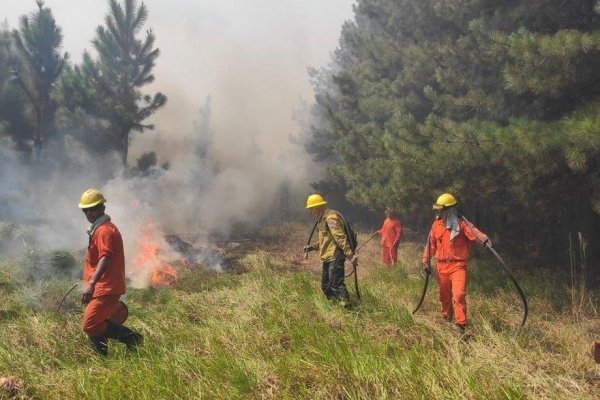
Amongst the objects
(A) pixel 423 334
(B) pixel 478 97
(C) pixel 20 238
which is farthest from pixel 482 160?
(C) pixel 20 238

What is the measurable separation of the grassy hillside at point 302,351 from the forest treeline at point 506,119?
1.97 metres

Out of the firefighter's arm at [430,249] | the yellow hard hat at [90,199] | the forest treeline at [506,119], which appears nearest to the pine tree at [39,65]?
the forest treeline at [506,119]

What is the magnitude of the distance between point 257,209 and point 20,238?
1230cm

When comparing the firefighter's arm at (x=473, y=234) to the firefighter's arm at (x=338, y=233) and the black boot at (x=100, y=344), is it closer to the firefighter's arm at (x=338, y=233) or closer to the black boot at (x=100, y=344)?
the firefighter's arm at (x=338, y=233)

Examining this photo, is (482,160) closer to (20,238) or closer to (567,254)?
(567,254)

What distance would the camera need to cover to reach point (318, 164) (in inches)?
877

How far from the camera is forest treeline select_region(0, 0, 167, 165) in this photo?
17500 millimetres

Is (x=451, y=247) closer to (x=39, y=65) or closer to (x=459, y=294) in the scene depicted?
(x=459, y=294)

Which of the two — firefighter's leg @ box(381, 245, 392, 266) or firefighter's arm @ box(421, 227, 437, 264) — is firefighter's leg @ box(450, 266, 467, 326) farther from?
firefighter's leg @ box(381, 245, 392, 266)

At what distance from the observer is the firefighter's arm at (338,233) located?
16.3ft

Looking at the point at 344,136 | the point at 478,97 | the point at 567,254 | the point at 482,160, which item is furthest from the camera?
the point at 344,136

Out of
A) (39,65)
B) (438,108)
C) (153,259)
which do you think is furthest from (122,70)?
(438,108)

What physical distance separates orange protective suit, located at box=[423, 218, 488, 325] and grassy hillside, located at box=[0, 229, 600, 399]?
0.30m

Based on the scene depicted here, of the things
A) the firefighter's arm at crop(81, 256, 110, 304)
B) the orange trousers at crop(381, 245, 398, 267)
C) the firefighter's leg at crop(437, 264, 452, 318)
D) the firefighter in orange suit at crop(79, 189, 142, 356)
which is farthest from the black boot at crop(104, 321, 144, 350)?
the orange trousers at crop(381, 245, 398, 267)
